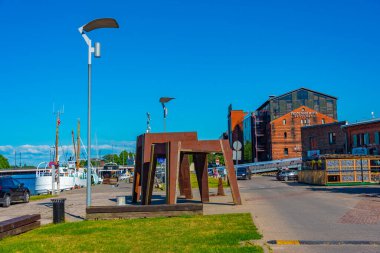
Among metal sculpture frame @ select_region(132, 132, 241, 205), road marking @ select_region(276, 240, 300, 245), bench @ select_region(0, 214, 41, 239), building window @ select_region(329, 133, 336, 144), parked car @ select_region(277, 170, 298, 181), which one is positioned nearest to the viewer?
road marking @ select_region(276, 240, 300, 245)

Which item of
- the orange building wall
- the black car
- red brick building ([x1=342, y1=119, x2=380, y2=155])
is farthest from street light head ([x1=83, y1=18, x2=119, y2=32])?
the orange building wall

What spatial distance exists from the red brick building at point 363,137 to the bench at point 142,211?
53108 millimetres

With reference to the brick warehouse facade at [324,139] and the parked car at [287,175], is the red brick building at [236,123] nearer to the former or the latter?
the brick warehouse facade at [324,139]

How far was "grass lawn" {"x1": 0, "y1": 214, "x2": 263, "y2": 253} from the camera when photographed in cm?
988

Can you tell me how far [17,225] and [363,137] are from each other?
60.8 metres

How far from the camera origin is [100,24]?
60.1 ft

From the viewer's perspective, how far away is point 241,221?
Answer: 13641 millimetres

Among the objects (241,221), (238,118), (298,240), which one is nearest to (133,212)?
(241,221)

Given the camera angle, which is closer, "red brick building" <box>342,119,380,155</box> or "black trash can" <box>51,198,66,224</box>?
Answer: "black trash can" <box>51,198,66,224</box>

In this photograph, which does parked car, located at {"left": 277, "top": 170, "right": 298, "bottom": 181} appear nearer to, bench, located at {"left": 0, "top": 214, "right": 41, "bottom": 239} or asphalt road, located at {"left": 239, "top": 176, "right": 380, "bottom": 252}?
asphalt road, located at {"left": 239, "top": 176, "right": 380, "bottom": 252}

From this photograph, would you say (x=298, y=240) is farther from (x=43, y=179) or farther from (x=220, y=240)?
(x=43, y=179)

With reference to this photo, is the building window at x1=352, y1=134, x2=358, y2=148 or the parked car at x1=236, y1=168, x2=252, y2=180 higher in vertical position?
the building window at x1=352, y1=134, x2=358, y2=148

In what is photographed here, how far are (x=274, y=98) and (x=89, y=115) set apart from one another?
282 ft

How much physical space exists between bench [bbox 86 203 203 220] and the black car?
12.4 metres
